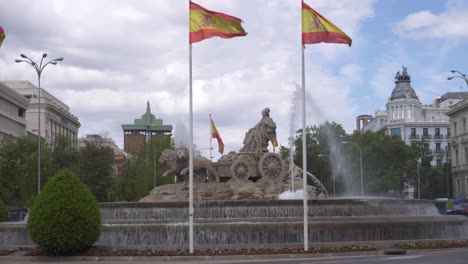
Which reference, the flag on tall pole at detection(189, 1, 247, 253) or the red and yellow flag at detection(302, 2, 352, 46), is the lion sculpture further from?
the red and yellow flag at detection(302, 2, 352, 46)

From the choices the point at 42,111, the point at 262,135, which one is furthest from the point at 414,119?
the point at 262,135

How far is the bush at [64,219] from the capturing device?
23.3 meters

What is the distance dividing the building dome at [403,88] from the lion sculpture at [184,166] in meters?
108

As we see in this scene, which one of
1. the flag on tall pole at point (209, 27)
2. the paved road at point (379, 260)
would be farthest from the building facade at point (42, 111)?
the paved road at point (379, 260)

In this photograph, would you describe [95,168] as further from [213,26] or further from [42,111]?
[42,111]

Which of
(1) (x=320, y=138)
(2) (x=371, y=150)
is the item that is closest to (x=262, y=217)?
(1) (x=320, y=138)

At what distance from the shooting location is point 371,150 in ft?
311

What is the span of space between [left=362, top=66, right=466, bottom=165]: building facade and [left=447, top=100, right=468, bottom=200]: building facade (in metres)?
18.2

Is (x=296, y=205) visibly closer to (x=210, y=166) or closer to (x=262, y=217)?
(x=262, y=217)

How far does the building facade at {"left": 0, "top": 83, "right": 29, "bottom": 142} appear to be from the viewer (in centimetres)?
9688

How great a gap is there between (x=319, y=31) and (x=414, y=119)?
11158cm

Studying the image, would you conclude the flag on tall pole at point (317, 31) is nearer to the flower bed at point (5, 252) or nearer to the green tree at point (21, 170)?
the flower bed at point (5, 252)

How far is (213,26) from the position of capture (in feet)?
→ 79.3

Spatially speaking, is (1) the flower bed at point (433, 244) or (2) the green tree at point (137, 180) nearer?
(1) the flower bed at point (433, 244)
